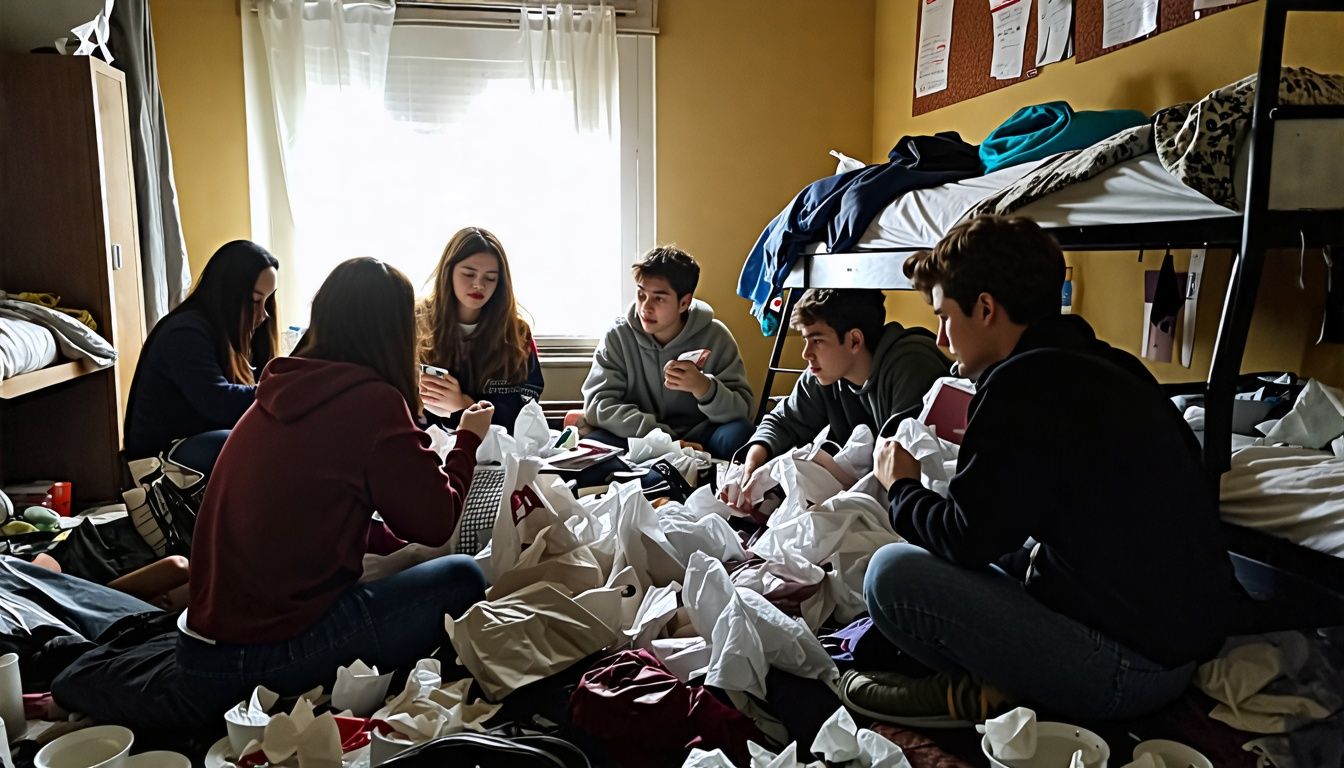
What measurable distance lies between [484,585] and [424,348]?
Result: 1253mm

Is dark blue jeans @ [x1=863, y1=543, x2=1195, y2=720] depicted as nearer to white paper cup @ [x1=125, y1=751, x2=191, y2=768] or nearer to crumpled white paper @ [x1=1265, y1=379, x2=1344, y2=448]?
crumpled white paper @ [x1=1265, y1=379, x2=1344, y2=448]

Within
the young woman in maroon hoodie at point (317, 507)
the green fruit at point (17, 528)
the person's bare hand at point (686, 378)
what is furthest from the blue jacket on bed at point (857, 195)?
the green fruit at point (17, 528)

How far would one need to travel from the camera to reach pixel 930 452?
190 cm

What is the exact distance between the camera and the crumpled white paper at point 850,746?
1419mm

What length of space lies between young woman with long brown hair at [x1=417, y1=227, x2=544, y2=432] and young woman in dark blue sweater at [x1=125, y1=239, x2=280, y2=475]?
1.70 ft

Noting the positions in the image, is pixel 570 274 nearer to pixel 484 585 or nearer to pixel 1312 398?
pixel 484 585

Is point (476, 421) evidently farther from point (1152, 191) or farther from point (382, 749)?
point (1152, 191)

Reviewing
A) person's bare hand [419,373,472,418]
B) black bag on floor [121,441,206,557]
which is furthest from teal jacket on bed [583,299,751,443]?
black bag on floor [121,441,206,557]

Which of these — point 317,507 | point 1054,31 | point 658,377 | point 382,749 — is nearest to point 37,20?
point 658,377

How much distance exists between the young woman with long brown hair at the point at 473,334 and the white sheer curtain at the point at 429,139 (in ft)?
3.12

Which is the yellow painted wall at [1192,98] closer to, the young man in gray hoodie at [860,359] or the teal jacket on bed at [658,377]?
the young man in gray hoodie at [860,359]

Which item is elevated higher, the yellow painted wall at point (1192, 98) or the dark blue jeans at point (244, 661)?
the yellow painted wall at point (1192, 98)

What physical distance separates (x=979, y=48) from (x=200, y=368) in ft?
8.99

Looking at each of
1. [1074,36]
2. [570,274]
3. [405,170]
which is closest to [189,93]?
[405,170]
